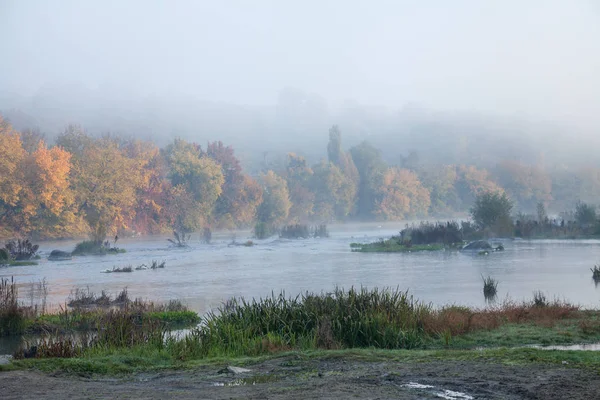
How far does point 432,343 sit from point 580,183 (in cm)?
12964

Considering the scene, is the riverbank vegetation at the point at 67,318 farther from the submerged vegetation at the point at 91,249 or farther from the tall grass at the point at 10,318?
the submerged vegetation at the point at 91,249

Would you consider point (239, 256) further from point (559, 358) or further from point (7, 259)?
point (559, 358)

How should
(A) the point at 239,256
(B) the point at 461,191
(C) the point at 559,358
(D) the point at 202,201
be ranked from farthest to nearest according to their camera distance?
(B) the point at 461,191, (D) the point at 202,201, (A) the point at 239,256, (C) the point at 559,358

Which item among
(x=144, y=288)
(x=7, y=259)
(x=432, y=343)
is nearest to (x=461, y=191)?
(x=7, y=259)

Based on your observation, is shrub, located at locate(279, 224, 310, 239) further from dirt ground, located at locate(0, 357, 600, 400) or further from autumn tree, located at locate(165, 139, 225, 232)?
dirt ground, located at locate(0, 357, 600, 400)

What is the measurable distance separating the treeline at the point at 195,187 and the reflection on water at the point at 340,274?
19.2 meters

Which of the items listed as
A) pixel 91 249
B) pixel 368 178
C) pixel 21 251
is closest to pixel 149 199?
pixel 91 249

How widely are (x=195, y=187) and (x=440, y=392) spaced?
8986 centimetres

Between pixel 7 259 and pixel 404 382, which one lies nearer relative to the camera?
pixel 404 382

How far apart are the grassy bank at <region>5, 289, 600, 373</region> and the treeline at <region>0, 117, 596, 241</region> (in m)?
50.2

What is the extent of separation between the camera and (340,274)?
3497 cm

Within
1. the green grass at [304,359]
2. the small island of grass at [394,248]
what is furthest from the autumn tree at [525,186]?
the green grass at [304,359]

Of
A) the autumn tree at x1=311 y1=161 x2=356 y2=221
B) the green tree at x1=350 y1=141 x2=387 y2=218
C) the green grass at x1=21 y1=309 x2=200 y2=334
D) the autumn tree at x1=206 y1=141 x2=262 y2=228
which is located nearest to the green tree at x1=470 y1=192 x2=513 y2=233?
the green grass at x1=21 y1=309 x2=200 y2=334

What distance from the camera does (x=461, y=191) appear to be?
13775cm
